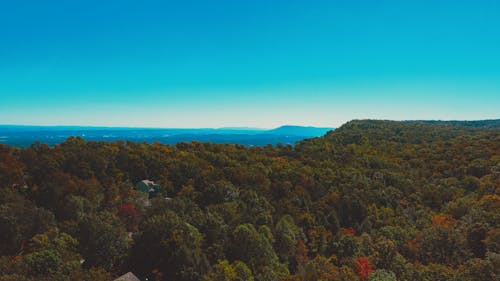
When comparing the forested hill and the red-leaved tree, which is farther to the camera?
the red-leaved tree

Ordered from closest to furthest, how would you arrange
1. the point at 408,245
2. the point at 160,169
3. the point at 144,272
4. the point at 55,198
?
the point at 144,272 → the point at 55,198 → the point at 408,245 → the point at 160,169

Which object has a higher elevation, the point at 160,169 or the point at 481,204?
the point at 160,169

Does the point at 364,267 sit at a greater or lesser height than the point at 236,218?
lesser

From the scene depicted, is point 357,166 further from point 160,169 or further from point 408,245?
point 160,169

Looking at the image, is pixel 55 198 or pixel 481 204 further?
pixel 481 204

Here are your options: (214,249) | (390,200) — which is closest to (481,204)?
(390,200)

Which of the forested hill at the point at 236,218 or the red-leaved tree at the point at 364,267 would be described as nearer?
the forested hill at the point at 236,218

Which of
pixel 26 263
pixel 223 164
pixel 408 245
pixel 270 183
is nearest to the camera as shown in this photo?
pixel 26 263

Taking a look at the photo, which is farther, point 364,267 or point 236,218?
point 236,218
